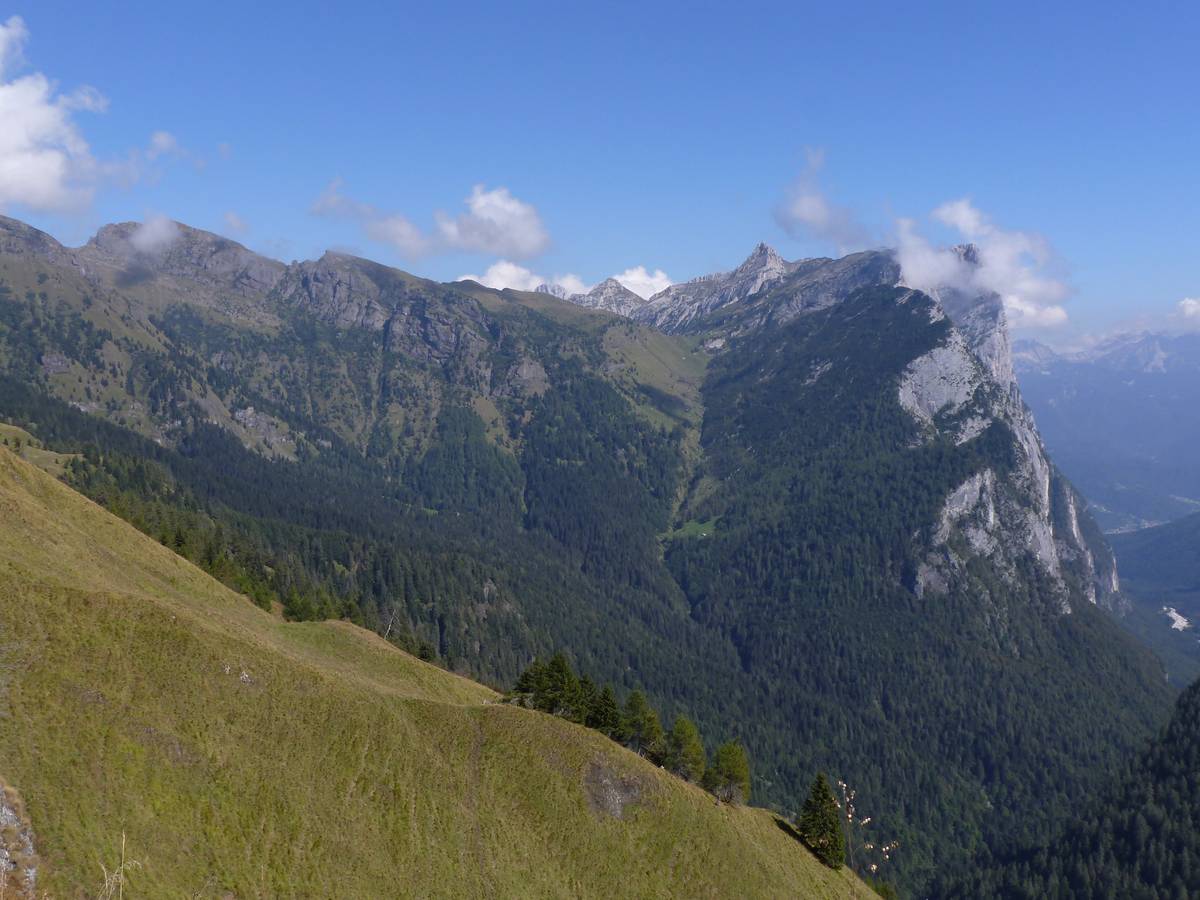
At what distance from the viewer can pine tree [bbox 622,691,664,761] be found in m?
99.5

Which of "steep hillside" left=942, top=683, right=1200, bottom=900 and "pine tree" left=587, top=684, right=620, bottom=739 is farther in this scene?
"steep hillside" left=942, top=683, right=1200, bottom=900

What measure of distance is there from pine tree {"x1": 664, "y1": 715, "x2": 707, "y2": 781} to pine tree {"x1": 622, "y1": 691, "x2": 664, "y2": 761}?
1868 mm

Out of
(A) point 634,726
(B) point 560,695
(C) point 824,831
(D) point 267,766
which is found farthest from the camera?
(A) point 634,726

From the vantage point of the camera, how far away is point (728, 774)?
98.6 meters

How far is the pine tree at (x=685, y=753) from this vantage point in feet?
327

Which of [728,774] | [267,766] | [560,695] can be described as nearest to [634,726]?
[560,695]

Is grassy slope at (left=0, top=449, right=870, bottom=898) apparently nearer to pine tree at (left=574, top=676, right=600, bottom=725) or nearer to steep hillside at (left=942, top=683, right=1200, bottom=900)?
pine tree at (left=574, top=676, right=600, bottom=725)

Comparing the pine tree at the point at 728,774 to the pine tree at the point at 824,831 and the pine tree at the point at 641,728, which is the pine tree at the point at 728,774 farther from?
the pine tree at the point at 824,831

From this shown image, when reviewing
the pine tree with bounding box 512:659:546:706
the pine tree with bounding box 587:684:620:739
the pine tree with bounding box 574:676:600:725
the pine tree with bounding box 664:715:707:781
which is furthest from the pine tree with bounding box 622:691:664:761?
the pine tree with bounding box 512:659:546:706

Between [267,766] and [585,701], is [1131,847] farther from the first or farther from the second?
[267,766]

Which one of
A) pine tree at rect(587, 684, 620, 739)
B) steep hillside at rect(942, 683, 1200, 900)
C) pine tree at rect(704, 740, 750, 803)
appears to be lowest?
steep hillside at rect(942, 683, 1200, 900)

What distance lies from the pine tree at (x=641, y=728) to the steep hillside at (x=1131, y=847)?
11230cm

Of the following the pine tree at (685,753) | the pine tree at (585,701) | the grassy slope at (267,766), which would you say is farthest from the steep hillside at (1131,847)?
the pine tree at (585,701)

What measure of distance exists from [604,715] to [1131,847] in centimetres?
13537
